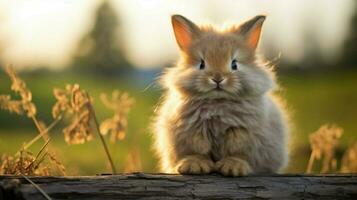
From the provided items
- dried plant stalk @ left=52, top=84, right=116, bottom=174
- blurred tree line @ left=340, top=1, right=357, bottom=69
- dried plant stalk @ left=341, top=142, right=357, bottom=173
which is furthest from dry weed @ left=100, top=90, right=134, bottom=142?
blurred tree line @ left=340, top=1, right=357, bottom=69

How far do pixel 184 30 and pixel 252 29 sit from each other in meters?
0.43

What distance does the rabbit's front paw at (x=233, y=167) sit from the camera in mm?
4188

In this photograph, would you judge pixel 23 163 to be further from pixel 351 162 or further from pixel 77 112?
pixel 351 162

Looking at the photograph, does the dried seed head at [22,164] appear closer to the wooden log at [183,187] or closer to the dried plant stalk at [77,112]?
the dried plant stalk at [77,112]

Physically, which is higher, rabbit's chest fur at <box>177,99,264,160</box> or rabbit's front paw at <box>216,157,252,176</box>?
rabbit's chest fur at <box>177,99,264,160</box>

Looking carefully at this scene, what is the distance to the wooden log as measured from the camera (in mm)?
3734

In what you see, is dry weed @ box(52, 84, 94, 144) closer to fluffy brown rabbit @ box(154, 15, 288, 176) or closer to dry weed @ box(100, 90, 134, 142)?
dry weed @ box(100, 90, 134, 142)

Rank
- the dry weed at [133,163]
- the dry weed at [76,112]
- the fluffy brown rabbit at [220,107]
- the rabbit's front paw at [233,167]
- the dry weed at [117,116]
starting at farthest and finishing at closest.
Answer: the dry weed at [133,163], the dry weed at [117,116], the dry weed at [76,112], the fluffy brown rabbit at [220,107], the rabbit's front paw at [233,167]

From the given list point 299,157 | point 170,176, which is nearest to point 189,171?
point 170,176

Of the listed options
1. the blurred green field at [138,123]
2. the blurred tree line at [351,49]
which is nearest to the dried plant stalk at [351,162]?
the blurred green field at [138,123]

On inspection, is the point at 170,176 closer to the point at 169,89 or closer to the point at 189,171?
the point at 189,171

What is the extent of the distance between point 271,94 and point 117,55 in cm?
1479

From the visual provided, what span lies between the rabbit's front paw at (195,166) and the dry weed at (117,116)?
39.2 inches

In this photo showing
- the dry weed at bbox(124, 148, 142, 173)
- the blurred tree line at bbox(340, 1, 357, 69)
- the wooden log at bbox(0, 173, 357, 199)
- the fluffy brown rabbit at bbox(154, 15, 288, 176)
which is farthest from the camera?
the blurred tree line at bbox(340, 1, 357, 69)
